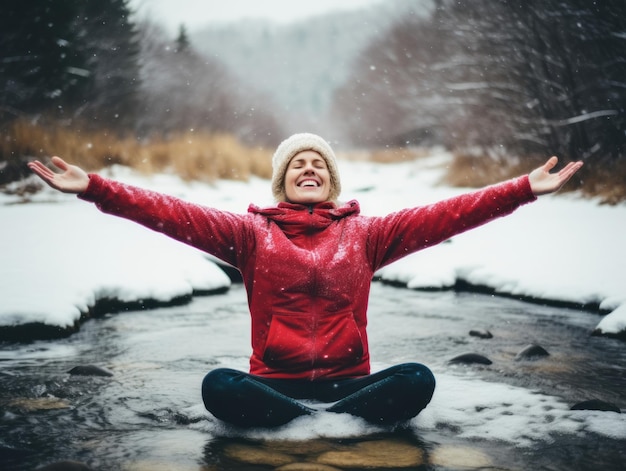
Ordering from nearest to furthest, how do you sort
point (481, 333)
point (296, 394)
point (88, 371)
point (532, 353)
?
point (296, 394) < point (88, 371) < point (532, 353) < point (481, 333)

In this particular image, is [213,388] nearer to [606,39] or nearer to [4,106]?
[606,39]

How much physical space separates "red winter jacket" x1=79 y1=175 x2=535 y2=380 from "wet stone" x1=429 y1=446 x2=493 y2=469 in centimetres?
46

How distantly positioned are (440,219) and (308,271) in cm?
55

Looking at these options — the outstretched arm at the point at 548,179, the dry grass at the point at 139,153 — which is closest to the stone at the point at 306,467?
the outstretched arm at the point at 548,179

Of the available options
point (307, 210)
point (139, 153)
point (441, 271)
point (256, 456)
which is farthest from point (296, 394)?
point (139, 153)

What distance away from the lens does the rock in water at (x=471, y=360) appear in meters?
3.41

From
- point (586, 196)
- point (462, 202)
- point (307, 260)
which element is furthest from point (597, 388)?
point (586, 196)

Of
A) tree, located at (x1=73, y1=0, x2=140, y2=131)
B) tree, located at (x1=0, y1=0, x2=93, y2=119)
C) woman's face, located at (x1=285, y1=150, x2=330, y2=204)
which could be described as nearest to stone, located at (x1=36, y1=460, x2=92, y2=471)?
woman's face, located at (x1=285, y1=150, x2=330, y2=204)

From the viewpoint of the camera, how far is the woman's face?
2480 millimetres

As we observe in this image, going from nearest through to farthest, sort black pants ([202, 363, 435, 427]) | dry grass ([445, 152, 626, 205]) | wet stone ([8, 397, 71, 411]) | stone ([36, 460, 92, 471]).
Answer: stone ([36, 460, 92, 471]), black pants ([202, 363, 435, 427]), wet stone ([8, 397, 71, 411]), dry grass ([445, 152, 626, 205])

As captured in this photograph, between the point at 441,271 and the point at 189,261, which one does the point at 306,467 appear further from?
the point at 441,271

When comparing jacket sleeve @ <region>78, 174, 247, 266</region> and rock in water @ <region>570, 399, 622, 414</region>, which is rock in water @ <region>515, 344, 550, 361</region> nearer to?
rock in water @ <region>570, 399, 622, 414</region>

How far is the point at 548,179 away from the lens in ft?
7.52

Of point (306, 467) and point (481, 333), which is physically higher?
point (481, 333)
